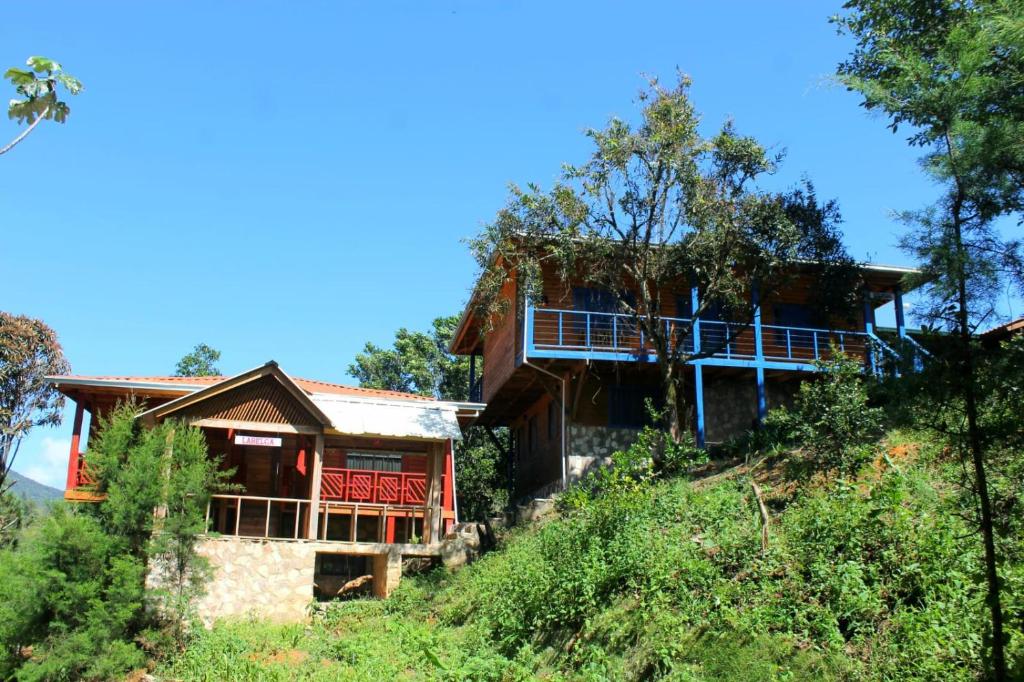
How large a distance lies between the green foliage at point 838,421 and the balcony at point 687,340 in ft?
13.3

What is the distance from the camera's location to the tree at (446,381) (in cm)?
3300

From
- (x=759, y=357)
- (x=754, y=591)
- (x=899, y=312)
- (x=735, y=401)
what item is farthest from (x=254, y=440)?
(x=899, y=312)

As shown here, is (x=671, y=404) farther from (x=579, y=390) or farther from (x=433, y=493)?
(x=433, y=493)

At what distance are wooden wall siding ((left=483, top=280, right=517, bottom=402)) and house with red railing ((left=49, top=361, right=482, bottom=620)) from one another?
180 centimetres

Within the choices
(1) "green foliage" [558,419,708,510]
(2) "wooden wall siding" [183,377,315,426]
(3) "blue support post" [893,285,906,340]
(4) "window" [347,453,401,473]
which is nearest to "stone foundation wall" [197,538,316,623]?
(2) "wooden wall siding" [183,377,315,426]

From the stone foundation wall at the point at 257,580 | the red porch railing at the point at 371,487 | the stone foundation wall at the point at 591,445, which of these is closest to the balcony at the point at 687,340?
the stone foundation wall at the point at 591,445

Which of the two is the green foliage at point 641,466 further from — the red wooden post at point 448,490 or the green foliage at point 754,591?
the red wooden post at point 448,490

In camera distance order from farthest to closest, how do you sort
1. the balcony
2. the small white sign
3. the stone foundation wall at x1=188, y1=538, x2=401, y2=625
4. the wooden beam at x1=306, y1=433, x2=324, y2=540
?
the balcony < the small white sign < the wooden beam at x1=306, y1=433, x2=324, y2=540 < the stone foundation wall at x1=188, y1=538, x2=401, y2=625

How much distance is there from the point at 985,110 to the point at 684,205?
13.1m

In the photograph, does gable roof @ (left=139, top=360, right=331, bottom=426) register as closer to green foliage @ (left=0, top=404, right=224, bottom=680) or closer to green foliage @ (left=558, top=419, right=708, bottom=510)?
green foliage @ (left=0, top=404, right=224, bottom=680)

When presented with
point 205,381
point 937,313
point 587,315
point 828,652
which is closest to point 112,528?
point 205,381

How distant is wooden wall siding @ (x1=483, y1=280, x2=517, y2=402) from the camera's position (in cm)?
2278

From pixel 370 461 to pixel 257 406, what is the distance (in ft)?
17.6

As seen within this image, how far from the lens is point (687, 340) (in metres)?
22.9
